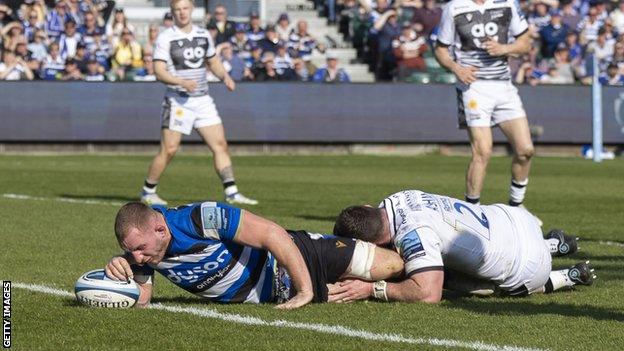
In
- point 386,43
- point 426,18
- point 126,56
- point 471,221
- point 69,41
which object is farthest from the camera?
point 426,18

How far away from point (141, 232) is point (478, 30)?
7.13m

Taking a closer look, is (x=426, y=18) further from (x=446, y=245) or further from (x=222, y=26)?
(x=446, y=245)

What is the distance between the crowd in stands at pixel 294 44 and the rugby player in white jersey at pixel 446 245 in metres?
20.1

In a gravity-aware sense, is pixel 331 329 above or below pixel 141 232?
below

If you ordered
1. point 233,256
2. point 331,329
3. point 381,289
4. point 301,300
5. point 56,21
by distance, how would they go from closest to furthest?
point 331,329 < point 301,300 < point 233,256 < point 381,289 < point 56,21

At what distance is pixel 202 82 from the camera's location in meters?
17.5

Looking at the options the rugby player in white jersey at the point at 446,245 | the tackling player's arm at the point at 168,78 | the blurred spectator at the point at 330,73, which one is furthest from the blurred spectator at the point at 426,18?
the rugby player in white jersey at the point at 446,245

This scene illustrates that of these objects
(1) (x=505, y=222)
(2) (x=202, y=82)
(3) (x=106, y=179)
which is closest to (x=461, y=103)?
(2) (x=202, y=82)

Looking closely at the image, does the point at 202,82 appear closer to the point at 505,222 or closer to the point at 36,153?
the point at 505,222

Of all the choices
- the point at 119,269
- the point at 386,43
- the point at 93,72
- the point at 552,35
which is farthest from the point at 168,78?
the point at 552,35

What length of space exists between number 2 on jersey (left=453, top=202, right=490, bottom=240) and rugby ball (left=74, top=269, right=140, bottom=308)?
198 centimetres

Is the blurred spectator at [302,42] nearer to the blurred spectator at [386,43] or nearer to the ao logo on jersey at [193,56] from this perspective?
the blurred spectator at [386,43]

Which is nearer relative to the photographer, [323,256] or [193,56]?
[323,256]

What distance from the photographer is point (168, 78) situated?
55.5 feet
